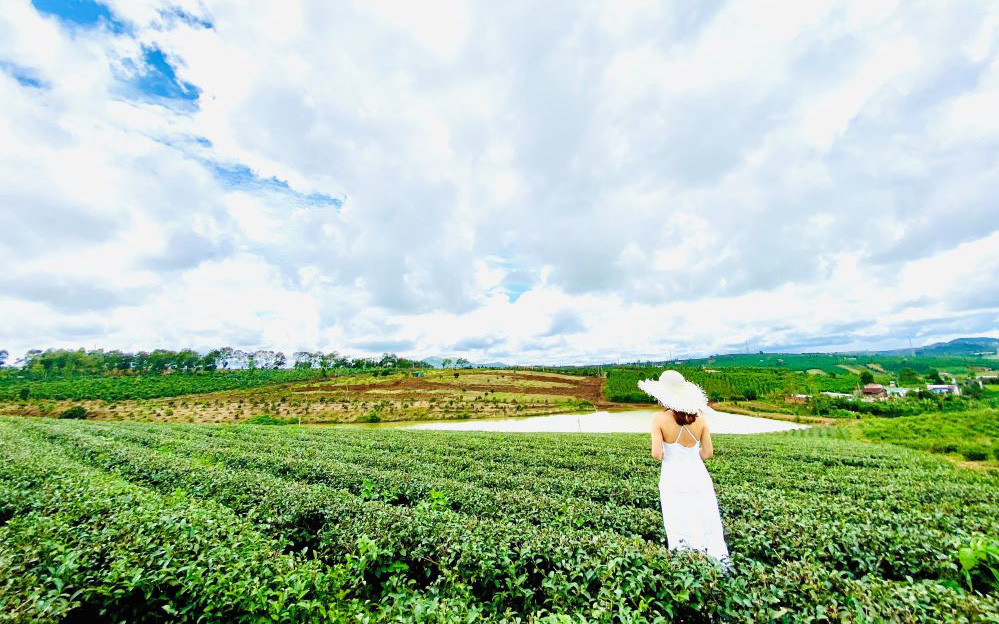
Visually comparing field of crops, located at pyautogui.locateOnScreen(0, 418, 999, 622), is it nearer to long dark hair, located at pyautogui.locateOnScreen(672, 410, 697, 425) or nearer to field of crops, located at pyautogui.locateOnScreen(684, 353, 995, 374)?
long dark hair, located at pyautogui.locateOnScreen(672, 410, 697, 425)

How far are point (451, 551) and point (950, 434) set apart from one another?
4512cm

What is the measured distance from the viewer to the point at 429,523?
5.62 metres

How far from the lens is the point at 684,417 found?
5930 millimetres

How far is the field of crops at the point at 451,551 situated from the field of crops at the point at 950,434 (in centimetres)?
2059

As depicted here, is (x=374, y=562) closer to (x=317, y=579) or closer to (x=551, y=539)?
(x=317, y=579)

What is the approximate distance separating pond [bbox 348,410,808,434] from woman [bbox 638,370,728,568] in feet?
143

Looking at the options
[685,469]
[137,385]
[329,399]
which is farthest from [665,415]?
[137,385]

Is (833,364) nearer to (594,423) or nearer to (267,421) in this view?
(594,423)

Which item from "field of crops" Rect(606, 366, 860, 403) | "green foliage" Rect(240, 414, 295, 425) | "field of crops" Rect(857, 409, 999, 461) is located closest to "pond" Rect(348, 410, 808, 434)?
"field of crops" Rect(606, 366, 860, 403)

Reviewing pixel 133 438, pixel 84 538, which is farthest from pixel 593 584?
pixel 133 438

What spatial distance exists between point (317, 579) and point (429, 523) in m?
1.88

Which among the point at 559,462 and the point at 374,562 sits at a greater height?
the point at 374,562

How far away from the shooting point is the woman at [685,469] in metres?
5.54

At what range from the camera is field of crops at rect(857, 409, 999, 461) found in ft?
72.9
